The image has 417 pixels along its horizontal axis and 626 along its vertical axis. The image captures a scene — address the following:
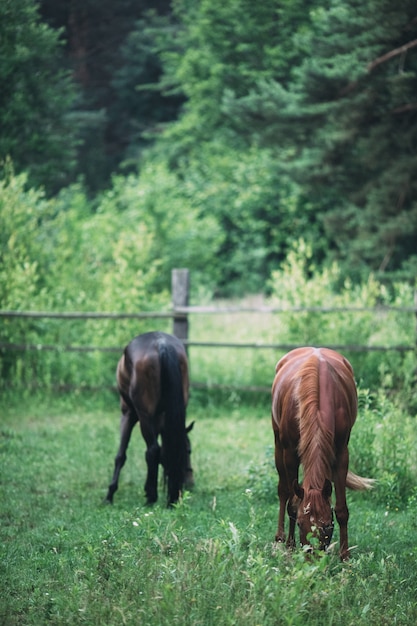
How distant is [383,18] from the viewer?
37.7 feet

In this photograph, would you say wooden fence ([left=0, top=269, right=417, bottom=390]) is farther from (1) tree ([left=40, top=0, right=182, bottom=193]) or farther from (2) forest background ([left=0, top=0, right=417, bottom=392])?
(1) tree ([left=40, top=0, right=182, bottom=193])

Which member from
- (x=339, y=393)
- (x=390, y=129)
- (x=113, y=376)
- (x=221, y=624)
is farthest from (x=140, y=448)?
(x=390, y=129)

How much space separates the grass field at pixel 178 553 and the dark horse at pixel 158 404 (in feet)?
0.87

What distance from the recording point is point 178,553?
3699 mm

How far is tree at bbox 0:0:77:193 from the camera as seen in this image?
1145 centimetres

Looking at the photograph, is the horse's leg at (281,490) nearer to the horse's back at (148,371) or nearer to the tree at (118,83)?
the horse's back at (148,371)

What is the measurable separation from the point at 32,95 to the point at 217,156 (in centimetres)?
925

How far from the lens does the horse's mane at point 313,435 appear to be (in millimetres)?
3719

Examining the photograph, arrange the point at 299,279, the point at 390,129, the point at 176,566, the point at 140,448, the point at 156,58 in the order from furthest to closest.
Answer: the point at 156,58 < the point at 390,129 < the point at 299,279 < the point at 140,448 < the point at 176,566

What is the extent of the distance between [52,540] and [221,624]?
5.83 feet

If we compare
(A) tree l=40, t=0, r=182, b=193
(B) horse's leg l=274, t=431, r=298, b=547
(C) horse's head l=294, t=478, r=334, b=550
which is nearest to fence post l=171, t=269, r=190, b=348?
(B) horse's leg l=274, t=431, r=298, b=547

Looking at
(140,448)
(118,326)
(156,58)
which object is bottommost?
(140,448)

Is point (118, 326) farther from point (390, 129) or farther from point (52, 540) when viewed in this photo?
point (390, 129)

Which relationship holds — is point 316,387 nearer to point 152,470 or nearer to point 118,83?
point 152,470
